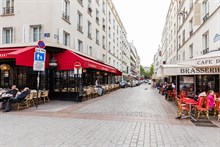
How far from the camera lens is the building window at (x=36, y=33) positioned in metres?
15.7

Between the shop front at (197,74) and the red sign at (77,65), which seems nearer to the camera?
the shop front at (197,74)

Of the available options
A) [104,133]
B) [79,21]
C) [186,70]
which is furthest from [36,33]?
[104,133]

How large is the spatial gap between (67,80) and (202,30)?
11449mm

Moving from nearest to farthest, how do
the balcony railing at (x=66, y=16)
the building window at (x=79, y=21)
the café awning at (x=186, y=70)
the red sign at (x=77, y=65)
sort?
the café awning at (x=186, y=70) < the red sign at (x=77, y=65) < the balcony railing at (x=66, y=16) < the building window at (x=79, y=21)

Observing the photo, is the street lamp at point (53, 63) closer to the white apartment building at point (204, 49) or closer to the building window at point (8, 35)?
the building window at point (8, 35)

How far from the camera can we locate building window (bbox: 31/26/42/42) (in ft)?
51.4

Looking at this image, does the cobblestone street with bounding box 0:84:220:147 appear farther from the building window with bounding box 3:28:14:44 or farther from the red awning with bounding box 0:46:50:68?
the building window with bounding box 3:28:14:44

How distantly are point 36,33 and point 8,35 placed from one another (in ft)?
8.68

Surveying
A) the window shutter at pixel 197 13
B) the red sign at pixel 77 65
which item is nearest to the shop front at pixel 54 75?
the red sign at pixel 77 65

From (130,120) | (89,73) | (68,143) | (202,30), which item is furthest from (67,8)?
(68,143)

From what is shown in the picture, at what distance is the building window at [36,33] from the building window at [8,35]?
181 cm

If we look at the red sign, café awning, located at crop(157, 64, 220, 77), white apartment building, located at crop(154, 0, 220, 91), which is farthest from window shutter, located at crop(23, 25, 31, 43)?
café awning, located at crop(157, 64, 220, 77)

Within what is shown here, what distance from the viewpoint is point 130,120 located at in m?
8.87

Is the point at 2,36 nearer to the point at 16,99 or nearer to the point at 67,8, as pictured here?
the point at 67,8
